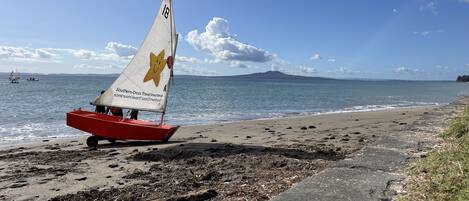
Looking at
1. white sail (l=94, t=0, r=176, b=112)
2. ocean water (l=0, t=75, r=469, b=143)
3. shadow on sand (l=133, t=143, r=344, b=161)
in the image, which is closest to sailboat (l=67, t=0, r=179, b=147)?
white sail (l=94, t=0, r=176, b=112)

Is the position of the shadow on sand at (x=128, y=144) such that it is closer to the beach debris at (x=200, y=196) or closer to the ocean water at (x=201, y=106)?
the ocean water at (x=201, y=106)

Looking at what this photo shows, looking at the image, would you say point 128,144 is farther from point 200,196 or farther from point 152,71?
point 200,196

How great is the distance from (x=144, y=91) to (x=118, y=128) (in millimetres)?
1463

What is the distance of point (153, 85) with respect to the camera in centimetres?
1449

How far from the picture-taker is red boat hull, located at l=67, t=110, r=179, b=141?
1377 cm

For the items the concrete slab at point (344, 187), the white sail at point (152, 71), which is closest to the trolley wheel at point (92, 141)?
the white sail at point (152, 71)

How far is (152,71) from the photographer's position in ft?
47.6

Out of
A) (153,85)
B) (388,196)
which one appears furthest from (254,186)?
(153,85)

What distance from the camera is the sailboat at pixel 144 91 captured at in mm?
13898

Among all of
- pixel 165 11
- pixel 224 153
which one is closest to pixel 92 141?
pixel 165 11

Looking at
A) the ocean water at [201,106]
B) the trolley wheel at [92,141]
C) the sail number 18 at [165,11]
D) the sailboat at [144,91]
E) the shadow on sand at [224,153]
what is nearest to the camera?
the shadow on sand at [224,153]

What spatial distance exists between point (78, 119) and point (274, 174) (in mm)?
8761

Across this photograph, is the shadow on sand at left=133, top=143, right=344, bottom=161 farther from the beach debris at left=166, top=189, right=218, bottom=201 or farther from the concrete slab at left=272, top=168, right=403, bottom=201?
the concrete slab at left=272, top=168, right=403, bottom=201

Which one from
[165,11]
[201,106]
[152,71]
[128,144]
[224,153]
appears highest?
[165,11]
